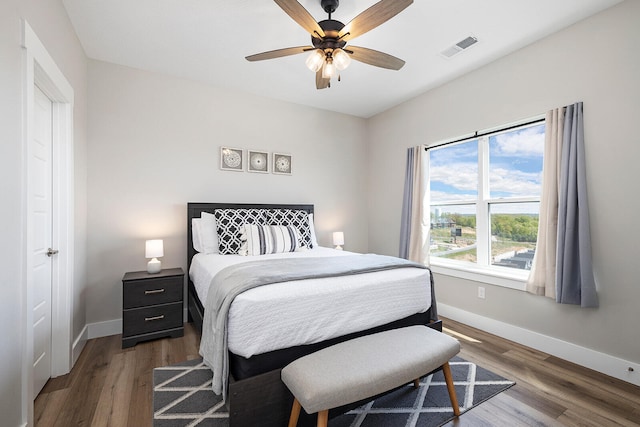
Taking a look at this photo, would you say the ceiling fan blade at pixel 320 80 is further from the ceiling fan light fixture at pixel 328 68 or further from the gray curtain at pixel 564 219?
the gray curtain at pixel 564 219

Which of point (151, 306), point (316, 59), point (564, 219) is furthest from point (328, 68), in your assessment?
point (151, 306)

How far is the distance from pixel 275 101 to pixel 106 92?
1847mm

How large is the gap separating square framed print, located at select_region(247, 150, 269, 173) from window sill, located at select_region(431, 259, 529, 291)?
8.15ft

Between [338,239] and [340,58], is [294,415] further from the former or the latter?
[338,239]

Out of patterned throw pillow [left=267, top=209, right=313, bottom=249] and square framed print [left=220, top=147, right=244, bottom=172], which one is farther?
square framed print [left=220, top=147, right=244, bottom=172]

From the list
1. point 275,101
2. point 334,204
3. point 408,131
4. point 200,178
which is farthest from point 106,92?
point 408,131

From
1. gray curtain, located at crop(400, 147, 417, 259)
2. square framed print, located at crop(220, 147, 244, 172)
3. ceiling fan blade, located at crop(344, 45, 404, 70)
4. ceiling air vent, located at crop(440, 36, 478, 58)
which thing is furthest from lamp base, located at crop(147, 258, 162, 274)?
ceiling air vent, located at crop(440, 36, 478, 58)

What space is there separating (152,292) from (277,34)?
2.57 meters

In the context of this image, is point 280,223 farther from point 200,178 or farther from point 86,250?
point 86,250

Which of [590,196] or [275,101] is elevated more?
[275,101]

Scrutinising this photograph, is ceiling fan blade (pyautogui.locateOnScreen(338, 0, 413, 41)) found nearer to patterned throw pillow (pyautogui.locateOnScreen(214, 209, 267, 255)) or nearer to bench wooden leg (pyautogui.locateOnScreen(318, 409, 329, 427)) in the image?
patterned throw pillow (pyautogui.locateOnScreen(214, 209, 267, 255))

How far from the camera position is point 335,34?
6.35 feet

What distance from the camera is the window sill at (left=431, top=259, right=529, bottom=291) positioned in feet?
8.95

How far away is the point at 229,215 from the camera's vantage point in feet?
10.3
